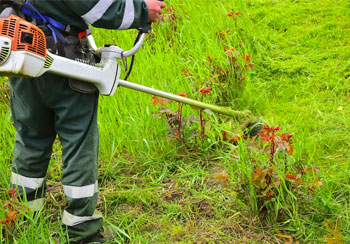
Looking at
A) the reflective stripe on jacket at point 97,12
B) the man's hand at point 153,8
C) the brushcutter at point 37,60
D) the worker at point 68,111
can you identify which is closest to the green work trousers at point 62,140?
the worker at point 68,111

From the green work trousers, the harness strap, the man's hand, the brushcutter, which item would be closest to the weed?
the green work trousers

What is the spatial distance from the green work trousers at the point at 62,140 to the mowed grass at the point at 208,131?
194 millimetres

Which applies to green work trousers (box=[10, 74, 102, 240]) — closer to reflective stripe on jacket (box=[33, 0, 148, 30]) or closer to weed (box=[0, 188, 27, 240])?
weed (box=[0, 188, 27, 240])

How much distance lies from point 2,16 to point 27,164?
83 cm

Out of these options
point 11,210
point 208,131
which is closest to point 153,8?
point 208,131

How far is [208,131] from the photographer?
3066 mm

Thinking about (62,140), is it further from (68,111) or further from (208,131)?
(208,131)

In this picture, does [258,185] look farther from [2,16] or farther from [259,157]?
[2,16]

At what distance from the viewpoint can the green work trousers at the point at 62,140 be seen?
2.15 metres

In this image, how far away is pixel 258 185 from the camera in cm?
231

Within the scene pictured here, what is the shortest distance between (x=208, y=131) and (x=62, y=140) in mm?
1169

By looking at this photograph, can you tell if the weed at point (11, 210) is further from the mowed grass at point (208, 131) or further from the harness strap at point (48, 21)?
the harness strap at point (48, 21)

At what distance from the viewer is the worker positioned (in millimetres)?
2031

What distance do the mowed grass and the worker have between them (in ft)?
0.66
